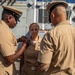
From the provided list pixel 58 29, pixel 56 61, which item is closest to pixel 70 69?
pixel 56 61

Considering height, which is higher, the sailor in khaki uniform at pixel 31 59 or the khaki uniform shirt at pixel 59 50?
the khaki uniform shirt at pixel 59 50

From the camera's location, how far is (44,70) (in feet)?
7.98

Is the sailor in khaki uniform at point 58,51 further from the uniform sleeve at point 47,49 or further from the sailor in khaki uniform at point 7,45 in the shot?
the sailor in khaki uniform at point 7,45

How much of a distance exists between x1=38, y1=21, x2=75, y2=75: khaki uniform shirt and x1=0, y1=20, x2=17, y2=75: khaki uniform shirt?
0.48 metres

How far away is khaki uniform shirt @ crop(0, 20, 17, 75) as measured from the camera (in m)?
2.78

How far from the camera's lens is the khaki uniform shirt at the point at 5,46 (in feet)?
9.12

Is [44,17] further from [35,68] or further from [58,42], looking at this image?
[58,42]

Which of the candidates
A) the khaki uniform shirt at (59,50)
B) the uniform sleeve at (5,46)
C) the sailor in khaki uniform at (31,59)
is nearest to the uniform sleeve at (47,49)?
the khaki uniform shirt at (59,50)

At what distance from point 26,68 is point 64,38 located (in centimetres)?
129

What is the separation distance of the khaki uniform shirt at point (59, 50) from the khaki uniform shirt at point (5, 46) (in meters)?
0.48

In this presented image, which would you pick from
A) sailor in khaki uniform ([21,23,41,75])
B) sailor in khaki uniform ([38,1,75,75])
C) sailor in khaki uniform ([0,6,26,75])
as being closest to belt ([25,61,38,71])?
sailor in khaki uniform ([21,23,41,75])

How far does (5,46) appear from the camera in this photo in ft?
9.12

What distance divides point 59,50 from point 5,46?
642mm

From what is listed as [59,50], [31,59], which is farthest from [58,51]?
[31,59]
